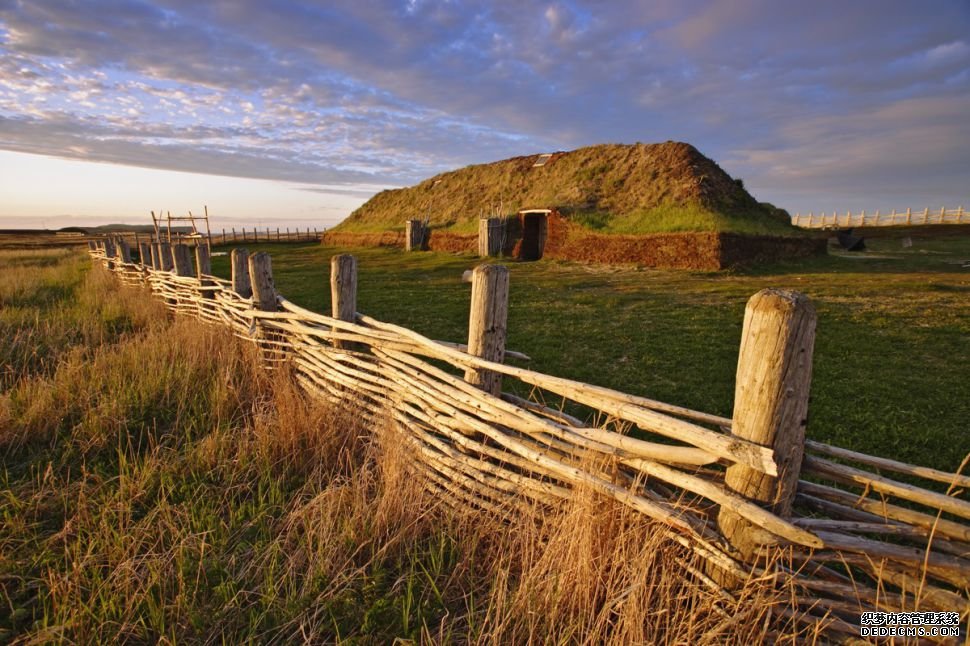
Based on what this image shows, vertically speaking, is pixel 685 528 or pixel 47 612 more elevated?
pixel 685 528

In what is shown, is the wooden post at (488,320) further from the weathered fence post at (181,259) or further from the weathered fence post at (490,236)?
the weathered fence post at (490,236)

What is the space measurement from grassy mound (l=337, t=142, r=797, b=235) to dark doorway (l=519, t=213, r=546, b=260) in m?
0.52

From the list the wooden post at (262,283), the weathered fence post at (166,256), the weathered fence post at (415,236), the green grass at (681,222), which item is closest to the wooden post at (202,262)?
the weathered fence post at (166,256)

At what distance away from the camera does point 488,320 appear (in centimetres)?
280

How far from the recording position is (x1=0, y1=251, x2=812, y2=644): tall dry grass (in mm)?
1813

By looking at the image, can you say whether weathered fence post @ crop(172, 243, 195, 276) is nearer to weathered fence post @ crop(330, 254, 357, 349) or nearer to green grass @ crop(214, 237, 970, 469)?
green grass @ crop(214, 237, 970, 469)

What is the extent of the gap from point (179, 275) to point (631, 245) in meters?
12.8

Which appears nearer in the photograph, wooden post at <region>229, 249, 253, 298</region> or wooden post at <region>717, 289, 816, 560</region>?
wooden post at <region>717, 289, 816, 560</region>

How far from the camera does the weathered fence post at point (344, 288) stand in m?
4.03

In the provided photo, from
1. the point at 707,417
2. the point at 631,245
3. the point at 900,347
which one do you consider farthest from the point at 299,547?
the point at 631,245

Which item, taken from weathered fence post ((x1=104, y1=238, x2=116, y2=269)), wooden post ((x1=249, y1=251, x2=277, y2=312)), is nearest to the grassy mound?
weathered fence post ((x1=104, y1=238, x2=116, y2=269))

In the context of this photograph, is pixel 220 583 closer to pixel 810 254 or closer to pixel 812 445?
pixel 812 445

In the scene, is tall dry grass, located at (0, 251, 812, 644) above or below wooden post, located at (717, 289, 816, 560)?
below

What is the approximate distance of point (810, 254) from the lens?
17.6 metres
